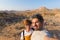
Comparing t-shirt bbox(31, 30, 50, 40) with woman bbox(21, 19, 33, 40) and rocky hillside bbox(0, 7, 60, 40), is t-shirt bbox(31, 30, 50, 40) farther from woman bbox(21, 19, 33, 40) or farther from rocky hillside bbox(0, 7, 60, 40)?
woman bbox(21, 19, 33, 40)

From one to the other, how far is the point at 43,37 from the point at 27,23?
1.31 metres

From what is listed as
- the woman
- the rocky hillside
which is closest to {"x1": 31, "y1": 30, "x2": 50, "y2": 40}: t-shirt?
the rocky hillside

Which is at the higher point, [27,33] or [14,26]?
[27,33]

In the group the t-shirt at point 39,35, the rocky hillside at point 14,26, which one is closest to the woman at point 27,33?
the rocky hillside at point 14,26

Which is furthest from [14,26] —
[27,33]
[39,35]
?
[39,35]

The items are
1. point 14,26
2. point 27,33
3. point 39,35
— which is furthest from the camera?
point 14,26

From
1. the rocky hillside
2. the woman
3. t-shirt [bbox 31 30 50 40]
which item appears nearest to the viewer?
t-shirt [bbox 31 30 50 40]

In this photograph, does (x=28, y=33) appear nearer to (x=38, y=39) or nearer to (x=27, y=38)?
(x=27, y=38)

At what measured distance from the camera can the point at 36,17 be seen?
8.69 feet

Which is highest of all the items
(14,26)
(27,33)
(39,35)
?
(39,35)

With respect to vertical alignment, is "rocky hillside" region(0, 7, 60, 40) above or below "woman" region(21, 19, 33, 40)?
below

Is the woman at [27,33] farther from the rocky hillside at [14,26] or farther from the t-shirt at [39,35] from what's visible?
the t-shirt at [39,35]

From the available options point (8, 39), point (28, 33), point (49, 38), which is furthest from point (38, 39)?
point (8, 39)

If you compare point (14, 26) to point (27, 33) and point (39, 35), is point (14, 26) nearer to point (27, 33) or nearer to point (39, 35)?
point (27, 33)
